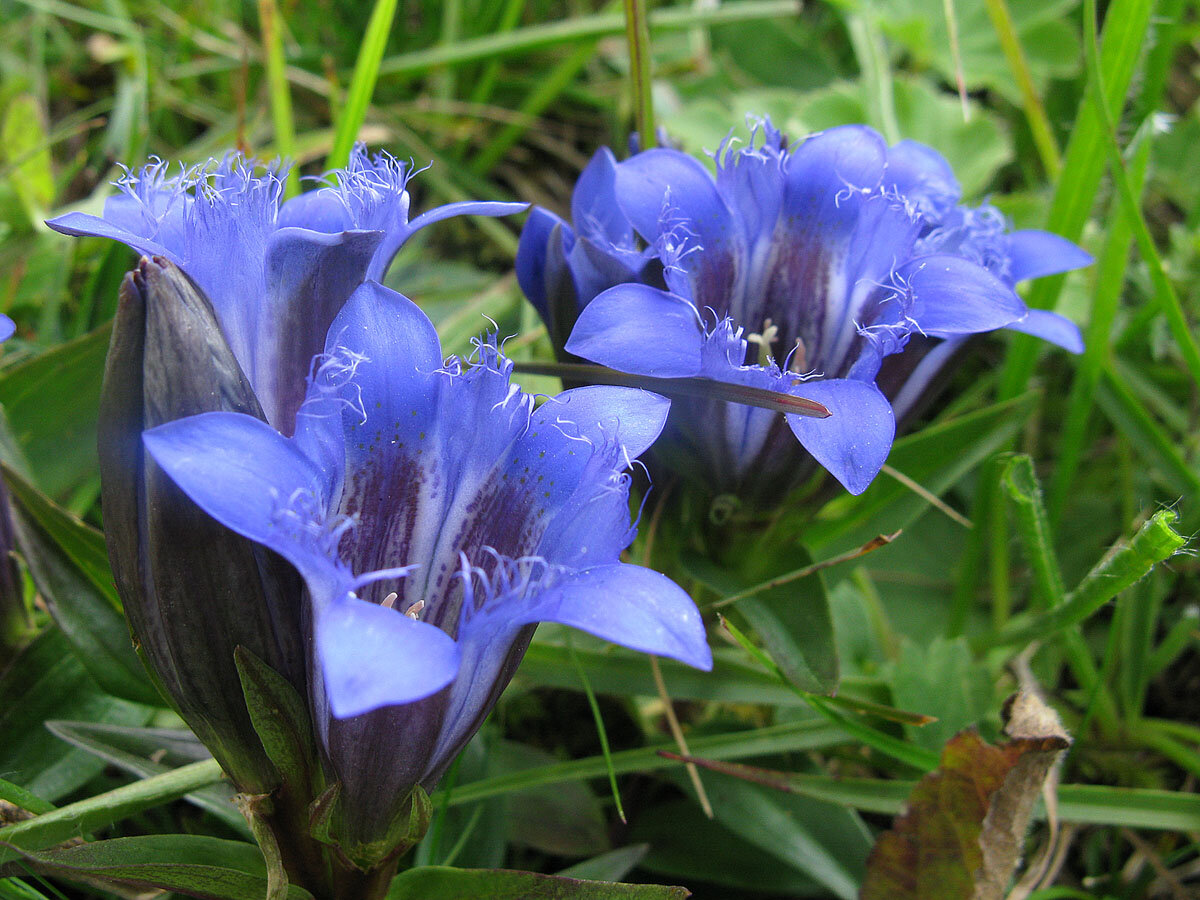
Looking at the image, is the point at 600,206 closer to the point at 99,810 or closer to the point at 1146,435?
the point at 99,810

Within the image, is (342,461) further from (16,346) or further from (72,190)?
(72,190)

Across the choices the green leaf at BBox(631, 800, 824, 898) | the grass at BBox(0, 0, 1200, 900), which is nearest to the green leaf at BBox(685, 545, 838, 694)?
the grass at BBox(0, 0, 1200, 900)

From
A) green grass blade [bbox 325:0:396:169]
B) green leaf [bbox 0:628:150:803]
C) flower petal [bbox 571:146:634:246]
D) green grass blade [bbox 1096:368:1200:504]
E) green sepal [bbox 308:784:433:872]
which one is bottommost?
green leaf [bbox 0:628:150:803]

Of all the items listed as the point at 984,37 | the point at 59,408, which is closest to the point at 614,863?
the point at 59,408

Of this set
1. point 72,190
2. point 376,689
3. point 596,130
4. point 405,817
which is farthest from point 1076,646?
point 72,190

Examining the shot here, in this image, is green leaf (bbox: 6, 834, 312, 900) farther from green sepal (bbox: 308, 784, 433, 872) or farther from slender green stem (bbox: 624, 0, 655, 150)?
slender green stem (bbox: 624, 0, 655, 150)

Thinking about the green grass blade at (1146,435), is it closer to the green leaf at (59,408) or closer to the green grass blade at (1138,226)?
the green grass blade at (1138,226)

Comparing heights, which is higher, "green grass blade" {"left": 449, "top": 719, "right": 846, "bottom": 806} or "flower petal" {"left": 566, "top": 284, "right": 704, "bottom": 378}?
"flower petal" {"left": 566, "top": 284, "right": 704, "bottom": 378}
